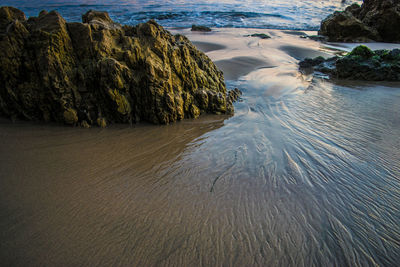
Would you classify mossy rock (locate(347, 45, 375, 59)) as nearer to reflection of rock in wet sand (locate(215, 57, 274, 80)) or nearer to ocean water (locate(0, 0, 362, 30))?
reflection of rock in wet sand (locate(215, 57, 274, 80))

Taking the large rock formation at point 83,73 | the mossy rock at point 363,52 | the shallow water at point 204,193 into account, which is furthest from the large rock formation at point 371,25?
the large rock formation at point 83,73

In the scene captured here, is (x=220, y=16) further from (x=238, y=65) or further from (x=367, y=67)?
(x=367, y=67)

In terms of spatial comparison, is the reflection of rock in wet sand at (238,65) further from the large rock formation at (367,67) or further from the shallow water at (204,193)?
the shallow water at (204,193)

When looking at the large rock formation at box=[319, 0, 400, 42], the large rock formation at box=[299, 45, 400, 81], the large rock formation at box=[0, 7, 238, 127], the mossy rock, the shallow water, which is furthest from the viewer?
the large rock formation at box=[319, 0, 400, 42]

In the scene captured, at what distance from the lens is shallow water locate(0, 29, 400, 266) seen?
1596 millimetres

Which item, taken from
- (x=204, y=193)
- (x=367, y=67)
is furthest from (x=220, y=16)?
(x=204, y=193)

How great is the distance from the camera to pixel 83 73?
3059mm

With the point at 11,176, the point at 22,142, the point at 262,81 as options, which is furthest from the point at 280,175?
the point at 262,81

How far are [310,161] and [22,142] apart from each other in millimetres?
3679

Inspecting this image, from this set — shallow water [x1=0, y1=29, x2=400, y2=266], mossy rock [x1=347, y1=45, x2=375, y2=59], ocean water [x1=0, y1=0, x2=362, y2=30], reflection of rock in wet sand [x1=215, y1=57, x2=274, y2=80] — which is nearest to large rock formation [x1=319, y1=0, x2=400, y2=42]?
ocean water [x1=0, y1=0, x2=362, y2=30]

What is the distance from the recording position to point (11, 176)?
213 centimetres

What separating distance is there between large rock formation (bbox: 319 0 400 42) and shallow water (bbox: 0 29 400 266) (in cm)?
1157

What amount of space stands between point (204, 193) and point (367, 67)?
22.3ft

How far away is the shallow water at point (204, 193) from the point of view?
1.60 meters
